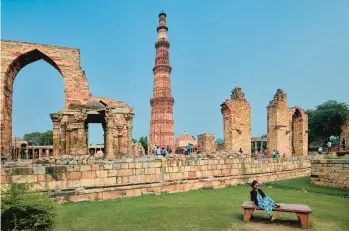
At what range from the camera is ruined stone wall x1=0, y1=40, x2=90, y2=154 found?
1303 cm

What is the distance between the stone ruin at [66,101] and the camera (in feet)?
41.8

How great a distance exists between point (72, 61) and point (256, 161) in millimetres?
10785

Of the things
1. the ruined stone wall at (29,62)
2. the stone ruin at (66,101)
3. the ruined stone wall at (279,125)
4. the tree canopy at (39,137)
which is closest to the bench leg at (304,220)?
the stone ruin at (66,101)

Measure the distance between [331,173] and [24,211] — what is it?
9.27 m

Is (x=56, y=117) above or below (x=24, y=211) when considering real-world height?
above

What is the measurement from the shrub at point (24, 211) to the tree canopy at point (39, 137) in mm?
45599

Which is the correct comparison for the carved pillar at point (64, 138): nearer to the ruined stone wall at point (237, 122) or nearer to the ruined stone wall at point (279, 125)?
the ruined stone wall at point (237, 122)

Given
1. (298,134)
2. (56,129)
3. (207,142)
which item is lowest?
(207,142)

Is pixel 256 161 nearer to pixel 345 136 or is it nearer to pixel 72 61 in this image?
pixel 72 61

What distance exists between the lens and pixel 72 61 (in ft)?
47.8

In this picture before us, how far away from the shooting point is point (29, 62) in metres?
14.7

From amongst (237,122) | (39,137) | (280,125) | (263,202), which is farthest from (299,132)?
(39,137)

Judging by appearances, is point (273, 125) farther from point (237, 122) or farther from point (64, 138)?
point (64, 138)

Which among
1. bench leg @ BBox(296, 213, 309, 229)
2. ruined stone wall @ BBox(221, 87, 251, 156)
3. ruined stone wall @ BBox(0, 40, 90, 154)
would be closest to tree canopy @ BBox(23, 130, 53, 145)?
ruined stone wall @ BBox(0, 40, 90, 154)
